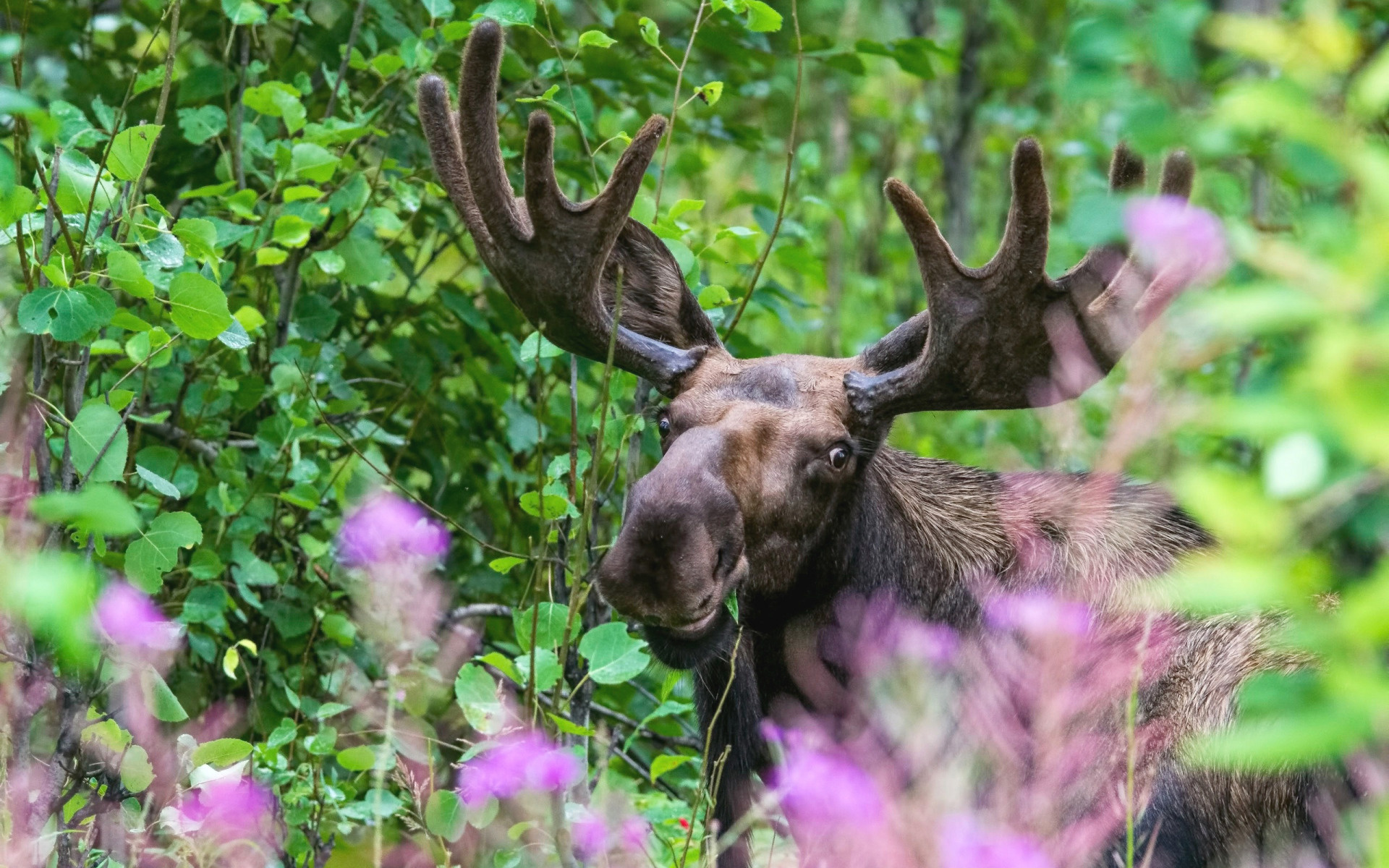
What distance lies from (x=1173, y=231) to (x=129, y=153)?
2.47 m

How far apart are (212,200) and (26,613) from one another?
355cm

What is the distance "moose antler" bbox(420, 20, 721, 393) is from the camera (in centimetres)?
400

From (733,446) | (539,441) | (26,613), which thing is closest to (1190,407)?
(26,613)

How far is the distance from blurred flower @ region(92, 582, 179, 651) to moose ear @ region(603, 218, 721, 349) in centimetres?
163

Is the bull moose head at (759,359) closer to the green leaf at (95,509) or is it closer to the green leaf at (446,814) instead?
the green leaf at (446,814)

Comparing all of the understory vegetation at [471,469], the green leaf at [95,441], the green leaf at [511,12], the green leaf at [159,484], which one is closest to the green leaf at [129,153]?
the understory vegetation at [471,469]

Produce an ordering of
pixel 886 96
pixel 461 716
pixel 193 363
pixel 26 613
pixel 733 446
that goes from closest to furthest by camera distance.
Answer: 1. pixel 26 613
2. pixel 733 446
3. pixel 193 363
4. pixel 461 716
5. pixel 886 96

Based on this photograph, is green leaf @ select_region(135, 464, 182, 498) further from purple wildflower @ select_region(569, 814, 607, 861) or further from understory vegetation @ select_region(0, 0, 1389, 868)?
purple wildflower @ select_region(569, 814, 607, 861)

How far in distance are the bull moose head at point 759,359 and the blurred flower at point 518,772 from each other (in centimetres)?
43

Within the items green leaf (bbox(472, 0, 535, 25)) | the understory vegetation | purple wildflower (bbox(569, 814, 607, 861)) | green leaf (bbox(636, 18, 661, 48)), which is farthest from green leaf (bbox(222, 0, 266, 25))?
purple wildflower (bbox(569, 814, 607, 861))

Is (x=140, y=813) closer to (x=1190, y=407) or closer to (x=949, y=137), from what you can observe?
(x=1190, y=407)

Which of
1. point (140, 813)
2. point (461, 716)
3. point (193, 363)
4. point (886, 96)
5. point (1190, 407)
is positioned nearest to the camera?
point (1190, 407)

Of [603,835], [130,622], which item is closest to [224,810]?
[130,622]

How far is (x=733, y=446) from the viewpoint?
12.3 ft
